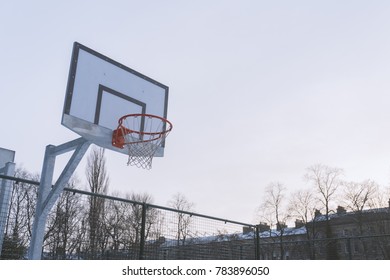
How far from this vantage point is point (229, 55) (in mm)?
10914

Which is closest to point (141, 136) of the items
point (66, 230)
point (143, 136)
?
point (143, 136)

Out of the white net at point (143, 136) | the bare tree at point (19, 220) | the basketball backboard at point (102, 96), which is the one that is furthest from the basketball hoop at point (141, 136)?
the bare tree at point (19, 220)

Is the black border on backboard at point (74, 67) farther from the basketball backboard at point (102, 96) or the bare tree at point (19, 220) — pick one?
the bare tree at point (19, 220)

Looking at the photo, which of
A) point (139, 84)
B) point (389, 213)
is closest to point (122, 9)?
point (139, 84)

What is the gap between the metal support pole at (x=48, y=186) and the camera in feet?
15.1

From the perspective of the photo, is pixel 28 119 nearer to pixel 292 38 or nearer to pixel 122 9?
pixel 122 9

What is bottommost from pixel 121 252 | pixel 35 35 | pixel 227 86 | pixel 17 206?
pixel 121 252

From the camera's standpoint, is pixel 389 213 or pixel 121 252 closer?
pixel 121 252

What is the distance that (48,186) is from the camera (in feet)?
16.0

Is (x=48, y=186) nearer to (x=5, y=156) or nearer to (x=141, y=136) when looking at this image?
(x=141, y=136)

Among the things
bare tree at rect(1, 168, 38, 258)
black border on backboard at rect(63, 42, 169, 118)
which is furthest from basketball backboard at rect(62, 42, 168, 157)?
bare tree at rect(1, 168, 38, 258)

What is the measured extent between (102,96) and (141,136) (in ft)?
3.33

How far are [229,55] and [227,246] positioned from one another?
19.4 feet

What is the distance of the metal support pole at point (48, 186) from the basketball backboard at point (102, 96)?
289 mm
